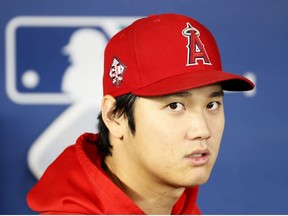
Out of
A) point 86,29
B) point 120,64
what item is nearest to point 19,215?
point 86,29

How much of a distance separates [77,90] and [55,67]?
0.28 ft

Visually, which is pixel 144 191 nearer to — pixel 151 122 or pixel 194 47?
pixel 151 122

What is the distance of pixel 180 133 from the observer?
954mm

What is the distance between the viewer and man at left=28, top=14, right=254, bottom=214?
959 millimetres

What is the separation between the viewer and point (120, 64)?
102 cm

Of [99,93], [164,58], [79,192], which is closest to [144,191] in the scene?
[79,192]

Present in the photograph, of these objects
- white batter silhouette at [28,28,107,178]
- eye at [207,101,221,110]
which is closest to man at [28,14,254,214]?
eye at [207,101,221,110]

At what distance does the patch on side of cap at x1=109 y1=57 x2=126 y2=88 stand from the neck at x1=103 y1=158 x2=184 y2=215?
0.16 meters

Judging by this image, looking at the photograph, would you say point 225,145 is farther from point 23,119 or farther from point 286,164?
point 23,119

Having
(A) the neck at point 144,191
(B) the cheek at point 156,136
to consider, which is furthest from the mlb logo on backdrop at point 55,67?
(B) the cheek at point 156,136

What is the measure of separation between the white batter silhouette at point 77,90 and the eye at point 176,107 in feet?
2.36

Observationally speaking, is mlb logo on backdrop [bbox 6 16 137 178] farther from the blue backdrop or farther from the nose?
the nose

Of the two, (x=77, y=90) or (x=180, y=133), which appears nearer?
(x=180, y=133)

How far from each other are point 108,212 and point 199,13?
0.84m
